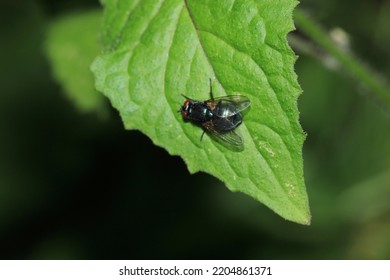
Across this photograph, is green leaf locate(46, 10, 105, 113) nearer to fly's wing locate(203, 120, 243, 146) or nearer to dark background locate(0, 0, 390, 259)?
dark background locate(0, 0, 390, 259)

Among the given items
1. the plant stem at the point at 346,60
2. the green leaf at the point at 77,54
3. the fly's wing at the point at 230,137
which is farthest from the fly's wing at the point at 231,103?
the green leaf at the point at 77,54

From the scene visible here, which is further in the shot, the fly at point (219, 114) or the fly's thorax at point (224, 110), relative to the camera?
the fly's thorax at point (224, 110)

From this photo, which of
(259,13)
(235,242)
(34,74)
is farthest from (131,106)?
(34,74)

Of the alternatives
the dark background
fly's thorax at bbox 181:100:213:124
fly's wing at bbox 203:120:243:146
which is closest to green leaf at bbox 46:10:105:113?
the dark background

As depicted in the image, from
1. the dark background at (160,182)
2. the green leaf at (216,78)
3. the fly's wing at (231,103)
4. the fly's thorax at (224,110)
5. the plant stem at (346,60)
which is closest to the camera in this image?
the green leaf at (216,78)

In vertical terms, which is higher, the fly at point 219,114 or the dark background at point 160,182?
the dark background at point 160,182

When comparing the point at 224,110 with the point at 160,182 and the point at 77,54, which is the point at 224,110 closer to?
the point at 77,54

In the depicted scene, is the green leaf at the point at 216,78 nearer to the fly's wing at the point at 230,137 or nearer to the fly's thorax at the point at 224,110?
the fly's wing at the point at 230,137
